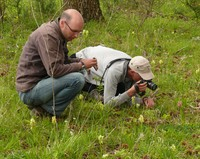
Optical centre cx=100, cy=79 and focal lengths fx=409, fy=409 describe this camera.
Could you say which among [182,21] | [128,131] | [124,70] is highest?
[124,70]

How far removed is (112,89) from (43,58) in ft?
3.39

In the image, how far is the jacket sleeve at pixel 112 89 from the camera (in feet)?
15.5

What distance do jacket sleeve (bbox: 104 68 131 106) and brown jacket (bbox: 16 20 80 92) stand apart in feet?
1.74

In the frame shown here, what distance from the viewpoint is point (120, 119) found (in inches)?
179

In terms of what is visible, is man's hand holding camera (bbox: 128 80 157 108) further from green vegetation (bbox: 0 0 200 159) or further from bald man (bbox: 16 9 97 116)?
bald man (bbox: 16 9 97 116)

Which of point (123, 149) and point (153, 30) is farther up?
point (123, 149)

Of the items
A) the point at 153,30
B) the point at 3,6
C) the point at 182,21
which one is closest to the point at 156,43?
the point at 153,30

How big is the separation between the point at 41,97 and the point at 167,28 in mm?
4918

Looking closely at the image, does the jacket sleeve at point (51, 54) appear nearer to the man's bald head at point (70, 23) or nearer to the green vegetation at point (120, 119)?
the man's bald head at point (70, 23)

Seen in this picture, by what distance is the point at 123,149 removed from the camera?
3766 mm

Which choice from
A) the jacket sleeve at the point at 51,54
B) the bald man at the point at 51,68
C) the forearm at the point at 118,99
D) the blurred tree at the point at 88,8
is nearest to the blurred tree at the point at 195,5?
the blurred tree at the point at 88,8

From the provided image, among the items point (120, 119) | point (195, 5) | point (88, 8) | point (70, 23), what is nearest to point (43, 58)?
point (70, 23)

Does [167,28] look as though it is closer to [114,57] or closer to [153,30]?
[153,30]

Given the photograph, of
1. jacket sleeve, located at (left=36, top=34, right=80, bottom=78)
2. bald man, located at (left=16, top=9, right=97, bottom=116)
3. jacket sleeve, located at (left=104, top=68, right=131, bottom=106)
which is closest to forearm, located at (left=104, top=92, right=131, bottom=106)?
jacket sleeve, located at (left=104, top=68, right=131, bottom=106)
